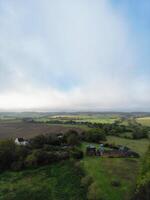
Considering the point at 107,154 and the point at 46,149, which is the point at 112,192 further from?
the point at 46,149

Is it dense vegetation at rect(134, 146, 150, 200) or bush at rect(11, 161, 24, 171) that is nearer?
dense vegetation at rect(134, 146, 150, 200)

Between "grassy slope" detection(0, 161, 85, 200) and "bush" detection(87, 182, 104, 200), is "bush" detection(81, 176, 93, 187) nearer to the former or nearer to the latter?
"grassy slope" detection(0, 161, 85, 200)

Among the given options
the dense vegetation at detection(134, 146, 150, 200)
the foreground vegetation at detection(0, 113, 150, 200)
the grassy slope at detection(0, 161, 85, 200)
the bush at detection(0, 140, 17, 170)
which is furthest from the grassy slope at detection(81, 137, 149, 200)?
the bush at detection(0, 140, 17, 170)

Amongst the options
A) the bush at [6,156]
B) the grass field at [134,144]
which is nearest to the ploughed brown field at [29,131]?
the grass field at [134,144]

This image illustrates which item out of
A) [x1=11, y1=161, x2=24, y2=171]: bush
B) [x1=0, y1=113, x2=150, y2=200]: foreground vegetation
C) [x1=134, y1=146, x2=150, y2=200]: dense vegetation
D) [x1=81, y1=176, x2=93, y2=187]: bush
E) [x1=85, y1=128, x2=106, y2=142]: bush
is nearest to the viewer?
[x1=134, y1=146, x2=150, y2=200]: dense vegetation

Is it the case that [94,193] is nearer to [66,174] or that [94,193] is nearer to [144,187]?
[144,187]

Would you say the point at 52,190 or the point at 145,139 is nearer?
the point at 52,190

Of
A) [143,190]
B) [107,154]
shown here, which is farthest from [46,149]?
[143,190]

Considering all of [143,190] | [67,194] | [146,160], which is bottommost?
[67,194]

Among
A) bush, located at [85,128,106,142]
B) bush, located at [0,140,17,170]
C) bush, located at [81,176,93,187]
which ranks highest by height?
bush, located at [85,128,106,142]
